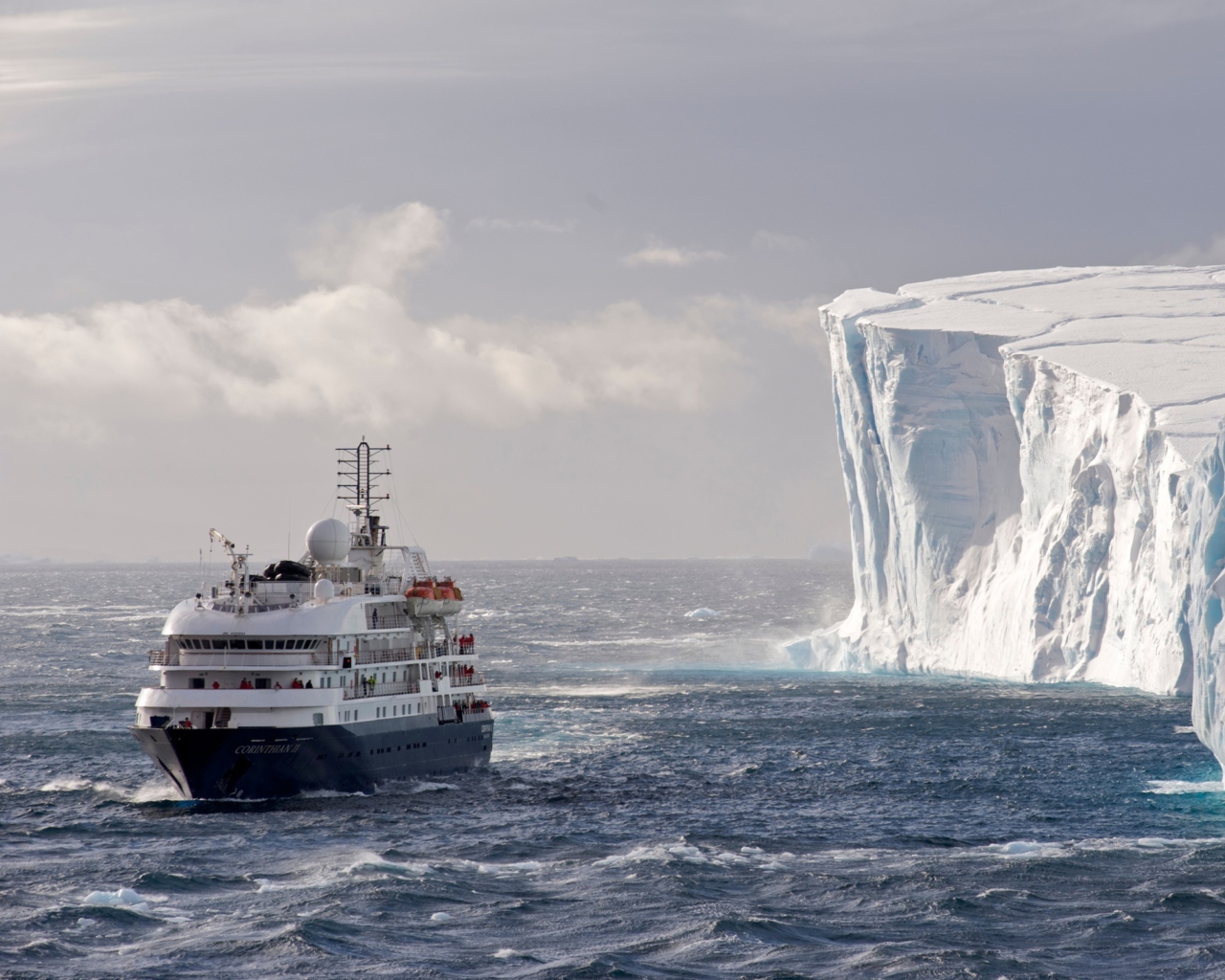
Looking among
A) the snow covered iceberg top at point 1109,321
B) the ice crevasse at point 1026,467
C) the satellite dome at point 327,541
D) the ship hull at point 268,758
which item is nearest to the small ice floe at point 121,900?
the ship hull at point 268,758

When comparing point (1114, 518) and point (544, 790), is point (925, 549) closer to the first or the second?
point (1114, 518)

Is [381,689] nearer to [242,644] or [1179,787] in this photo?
[242,644]

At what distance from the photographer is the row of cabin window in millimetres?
44312

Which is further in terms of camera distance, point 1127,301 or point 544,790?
point 1127,301

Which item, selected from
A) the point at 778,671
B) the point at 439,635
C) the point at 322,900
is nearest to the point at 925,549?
the point at 778,671

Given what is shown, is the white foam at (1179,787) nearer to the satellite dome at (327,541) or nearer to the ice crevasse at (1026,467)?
the ice crevasse at (1026,467)

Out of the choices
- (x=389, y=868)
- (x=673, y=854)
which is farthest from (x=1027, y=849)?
(x=389, y=868)

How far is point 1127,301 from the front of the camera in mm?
81625

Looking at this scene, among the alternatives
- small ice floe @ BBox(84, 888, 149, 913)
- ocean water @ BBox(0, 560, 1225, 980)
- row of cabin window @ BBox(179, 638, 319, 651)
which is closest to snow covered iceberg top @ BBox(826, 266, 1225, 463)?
ocean water @ BBox(0, 560, 1225, 980)

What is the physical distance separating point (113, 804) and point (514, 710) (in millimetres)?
25368

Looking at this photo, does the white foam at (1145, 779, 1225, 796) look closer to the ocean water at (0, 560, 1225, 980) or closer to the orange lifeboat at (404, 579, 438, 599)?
the ocean water at (0, 560, 1225, 980)

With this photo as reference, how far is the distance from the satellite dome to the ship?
0.04 metres

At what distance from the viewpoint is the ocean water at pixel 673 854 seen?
28.1 meters

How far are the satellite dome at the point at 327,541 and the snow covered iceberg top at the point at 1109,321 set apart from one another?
32.1 m
